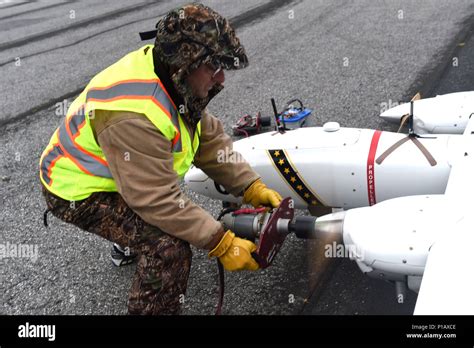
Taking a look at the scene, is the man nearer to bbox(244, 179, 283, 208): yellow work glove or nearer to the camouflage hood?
the camouflage hood

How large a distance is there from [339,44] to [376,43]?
679mm

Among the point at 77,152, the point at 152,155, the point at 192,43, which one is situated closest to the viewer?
the point at 192,43

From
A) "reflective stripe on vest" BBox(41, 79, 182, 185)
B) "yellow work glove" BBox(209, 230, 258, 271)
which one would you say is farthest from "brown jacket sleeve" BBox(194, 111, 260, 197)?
"yellow work glove" BBox(209, 230, 258, 271)

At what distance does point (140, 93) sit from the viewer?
2932 millimetres

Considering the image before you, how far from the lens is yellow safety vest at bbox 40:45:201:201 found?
115 inches

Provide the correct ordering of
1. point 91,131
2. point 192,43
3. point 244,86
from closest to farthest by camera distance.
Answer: point 192,43 < point 91,131 < point 244,86

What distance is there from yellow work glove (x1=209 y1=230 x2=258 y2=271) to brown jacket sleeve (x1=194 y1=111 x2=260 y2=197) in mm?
796

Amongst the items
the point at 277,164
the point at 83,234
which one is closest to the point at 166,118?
the point at 277,164

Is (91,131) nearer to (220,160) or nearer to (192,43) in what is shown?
(192,43)

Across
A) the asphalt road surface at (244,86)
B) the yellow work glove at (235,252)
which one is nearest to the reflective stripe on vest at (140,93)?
the yellow work glove at (235,252)

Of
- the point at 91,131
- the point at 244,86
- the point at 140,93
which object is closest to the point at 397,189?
the point at 140,93

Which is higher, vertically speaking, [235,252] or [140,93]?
[140,93]

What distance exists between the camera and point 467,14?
10250 millimetres

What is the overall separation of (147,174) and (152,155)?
0.37 ft
